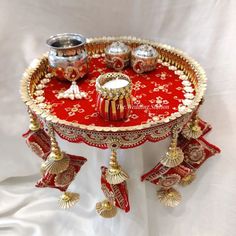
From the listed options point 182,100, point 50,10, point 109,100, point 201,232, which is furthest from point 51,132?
point 201,232

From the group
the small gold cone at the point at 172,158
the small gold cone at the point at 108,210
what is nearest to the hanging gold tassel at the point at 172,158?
the small gold cone at the point at 172,158

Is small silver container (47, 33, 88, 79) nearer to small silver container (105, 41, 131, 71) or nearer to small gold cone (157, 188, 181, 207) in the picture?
small silver container (105, 41, 131, 71)

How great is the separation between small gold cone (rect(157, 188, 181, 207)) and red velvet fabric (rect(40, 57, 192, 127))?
0.25 meters

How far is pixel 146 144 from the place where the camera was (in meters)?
0.89

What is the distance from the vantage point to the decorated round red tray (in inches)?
26.5

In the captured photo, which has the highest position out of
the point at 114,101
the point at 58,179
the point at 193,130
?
the point at 114,101

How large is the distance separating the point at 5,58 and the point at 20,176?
40 centimetres

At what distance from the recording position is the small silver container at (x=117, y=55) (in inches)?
34.4

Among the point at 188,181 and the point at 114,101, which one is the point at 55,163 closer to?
the point at 114,101

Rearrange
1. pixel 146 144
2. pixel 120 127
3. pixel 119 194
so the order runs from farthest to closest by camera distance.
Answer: pixel 146 144 < pixel 119 194 < pixel 120 127

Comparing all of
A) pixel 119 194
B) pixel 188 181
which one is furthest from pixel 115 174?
pixel 188 181

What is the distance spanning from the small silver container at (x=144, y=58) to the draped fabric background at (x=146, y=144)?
4.7 inches

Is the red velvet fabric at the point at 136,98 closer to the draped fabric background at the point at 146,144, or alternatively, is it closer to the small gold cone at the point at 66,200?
the draped fabric background at the point at 146,144

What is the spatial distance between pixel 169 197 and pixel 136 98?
27 cm
